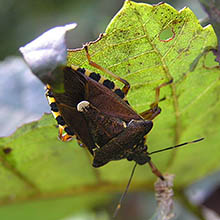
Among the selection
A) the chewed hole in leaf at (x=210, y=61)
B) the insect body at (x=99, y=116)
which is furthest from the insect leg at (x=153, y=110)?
the chewed hole in leaf at (x=210, y=61)

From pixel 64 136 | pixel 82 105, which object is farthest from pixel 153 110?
pixel 64 136

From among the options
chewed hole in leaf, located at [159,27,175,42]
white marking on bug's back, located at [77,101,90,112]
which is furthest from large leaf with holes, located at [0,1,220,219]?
white marking on bug's back, located at [77,101,90,112]

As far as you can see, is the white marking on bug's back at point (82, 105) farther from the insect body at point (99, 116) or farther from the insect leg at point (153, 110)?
the insect leg at point (153, 110)

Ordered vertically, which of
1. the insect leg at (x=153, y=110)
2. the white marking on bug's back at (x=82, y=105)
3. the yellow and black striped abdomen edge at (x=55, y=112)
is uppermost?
the yellow and black striped abdomen edge at (x=55, y=112)

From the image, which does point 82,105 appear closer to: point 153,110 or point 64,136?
point 64,136

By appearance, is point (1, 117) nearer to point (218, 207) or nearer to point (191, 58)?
point (191, 58)

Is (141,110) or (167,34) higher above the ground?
(167,34)

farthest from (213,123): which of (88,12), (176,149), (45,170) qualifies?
(88,12)
